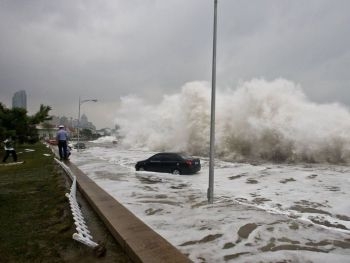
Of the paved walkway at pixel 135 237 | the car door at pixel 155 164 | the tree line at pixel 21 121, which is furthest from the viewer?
the tree line at pixel 21 121

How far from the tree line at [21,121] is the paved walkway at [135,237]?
1209 inches

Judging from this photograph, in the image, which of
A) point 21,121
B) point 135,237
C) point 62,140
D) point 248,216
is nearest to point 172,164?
point 62,140

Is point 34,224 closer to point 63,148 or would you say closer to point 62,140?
point 62,140

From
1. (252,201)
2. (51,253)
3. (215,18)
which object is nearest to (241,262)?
(51,253)

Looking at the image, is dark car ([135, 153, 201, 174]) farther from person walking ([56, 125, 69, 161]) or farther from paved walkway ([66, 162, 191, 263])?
paved walkway ([66, 162, 191, 263])

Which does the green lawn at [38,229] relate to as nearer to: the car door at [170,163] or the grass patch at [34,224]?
the grass patch at [34,224]

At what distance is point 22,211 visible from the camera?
8.09m

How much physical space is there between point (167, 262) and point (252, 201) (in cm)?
708

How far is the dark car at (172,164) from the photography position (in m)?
19.0

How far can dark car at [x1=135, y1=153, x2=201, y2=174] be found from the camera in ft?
62.2

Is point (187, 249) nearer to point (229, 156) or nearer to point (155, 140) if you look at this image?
point (229, 156)

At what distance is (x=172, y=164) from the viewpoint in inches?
762

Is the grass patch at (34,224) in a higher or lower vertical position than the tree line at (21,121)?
lower

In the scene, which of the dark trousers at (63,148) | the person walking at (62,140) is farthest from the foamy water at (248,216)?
the dark trousers at (63,148)
